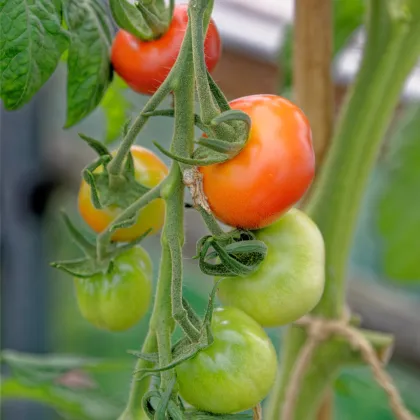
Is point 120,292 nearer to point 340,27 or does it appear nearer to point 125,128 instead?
point 125,128

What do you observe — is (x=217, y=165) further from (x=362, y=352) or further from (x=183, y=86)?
A: (x=362, y=352)

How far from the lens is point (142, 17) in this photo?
0.44 meters

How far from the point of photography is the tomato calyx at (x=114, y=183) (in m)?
0.41

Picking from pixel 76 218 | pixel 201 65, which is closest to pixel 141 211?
pixel 201 65

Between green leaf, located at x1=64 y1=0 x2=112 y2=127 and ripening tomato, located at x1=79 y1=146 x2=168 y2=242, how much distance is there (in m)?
0.05

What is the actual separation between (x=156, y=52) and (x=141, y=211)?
0.33ft

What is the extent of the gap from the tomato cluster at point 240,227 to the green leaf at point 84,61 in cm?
1

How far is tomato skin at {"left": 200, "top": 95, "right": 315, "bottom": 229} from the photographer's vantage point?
14.4 inches

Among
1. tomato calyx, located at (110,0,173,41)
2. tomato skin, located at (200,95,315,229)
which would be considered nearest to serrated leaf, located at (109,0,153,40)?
tomato calyx, located at (110,0,173,41)

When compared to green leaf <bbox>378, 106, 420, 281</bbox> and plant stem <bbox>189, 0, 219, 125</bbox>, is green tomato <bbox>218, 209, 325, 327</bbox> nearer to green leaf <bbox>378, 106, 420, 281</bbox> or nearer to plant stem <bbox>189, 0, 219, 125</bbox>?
plant stem <bbox>189, 0, 219, 125</bbox>

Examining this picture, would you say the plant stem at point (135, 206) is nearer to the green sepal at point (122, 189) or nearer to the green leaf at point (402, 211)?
the green sepal at point (122, 189)

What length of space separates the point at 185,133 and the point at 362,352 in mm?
317

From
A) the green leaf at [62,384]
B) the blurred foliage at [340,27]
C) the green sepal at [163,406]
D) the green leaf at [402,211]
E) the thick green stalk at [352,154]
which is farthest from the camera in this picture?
the green leaf at [402,211]

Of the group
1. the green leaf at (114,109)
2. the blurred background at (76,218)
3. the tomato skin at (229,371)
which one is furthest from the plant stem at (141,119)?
the blurred background at (76,218)
